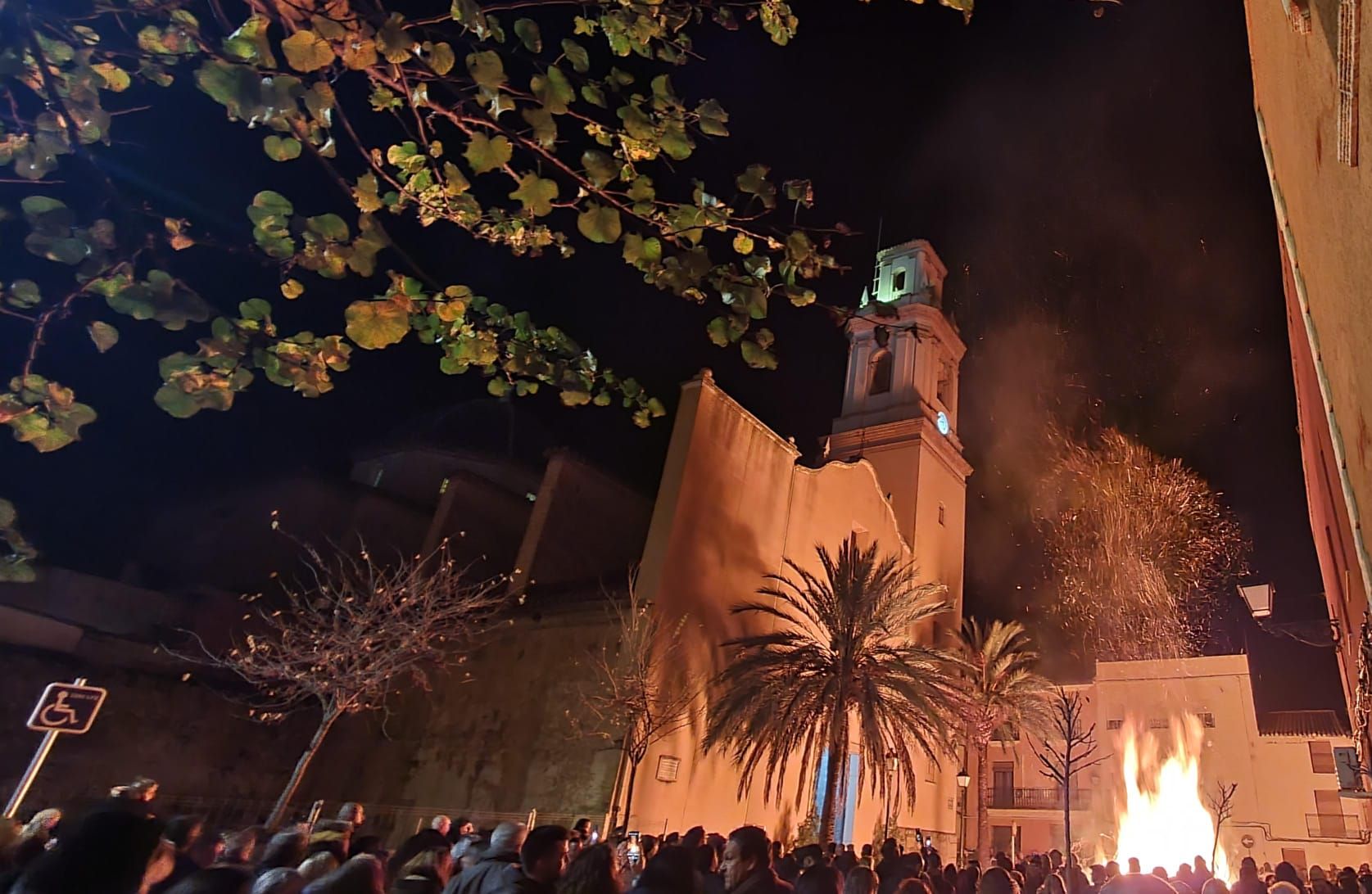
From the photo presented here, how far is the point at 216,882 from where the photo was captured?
3012mm

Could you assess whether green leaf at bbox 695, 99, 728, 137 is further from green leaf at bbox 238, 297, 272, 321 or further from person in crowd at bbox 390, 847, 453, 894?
person in crowd at bbox 390, 847, 453, 894

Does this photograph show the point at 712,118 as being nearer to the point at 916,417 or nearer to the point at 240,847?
the point at 240,847

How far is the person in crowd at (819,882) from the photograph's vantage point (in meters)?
4.60

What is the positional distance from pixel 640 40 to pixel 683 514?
48.6ft

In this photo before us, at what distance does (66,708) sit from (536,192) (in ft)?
25.9

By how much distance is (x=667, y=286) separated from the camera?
3.73 meters

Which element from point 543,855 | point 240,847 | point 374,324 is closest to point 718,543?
point 240,847

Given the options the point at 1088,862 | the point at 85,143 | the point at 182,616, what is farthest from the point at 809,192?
the point at 1088,862

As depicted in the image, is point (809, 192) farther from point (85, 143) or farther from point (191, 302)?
point (85, 143)

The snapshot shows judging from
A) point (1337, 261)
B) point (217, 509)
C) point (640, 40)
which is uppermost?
point (217, 509)

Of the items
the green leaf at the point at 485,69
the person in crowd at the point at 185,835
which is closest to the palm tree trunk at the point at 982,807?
the person in crowd at the point at 185,835

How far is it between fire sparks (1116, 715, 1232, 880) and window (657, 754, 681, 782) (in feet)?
82.4

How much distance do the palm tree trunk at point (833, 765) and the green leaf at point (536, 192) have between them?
15179 mm

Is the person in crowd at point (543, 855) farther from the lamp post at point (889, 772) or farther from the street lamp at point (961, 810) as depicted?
the street lamp at point (961, 810)
